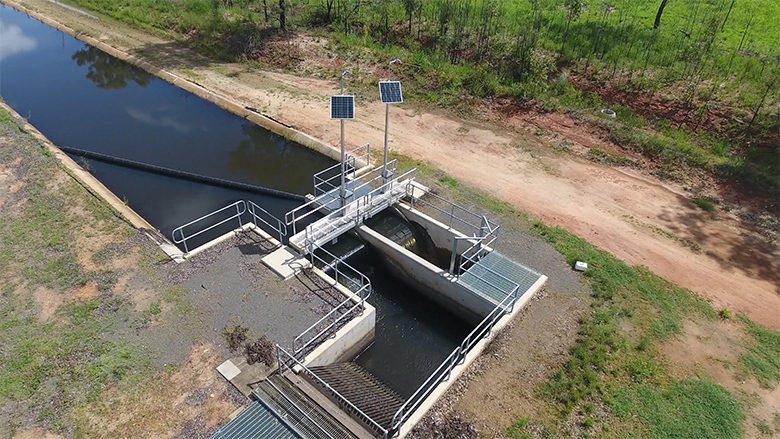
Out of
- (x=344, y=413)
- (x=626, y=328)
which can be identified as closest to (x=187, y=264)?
(x=344, y=413)

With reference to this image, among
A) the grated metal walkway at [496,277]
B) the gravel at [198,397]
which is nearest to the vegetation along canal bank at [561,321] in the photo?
the gravel at [198,397]

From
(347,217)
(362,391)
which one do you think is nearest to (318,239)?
(347,217)

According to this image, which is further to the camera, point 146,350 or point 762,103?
point 762,103

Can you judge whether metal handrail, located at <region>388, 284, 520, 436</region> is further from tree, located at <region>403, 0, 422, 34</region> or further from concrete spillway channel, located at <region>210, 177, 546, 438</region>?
tree, located at <region>403, 0, 422, 34</region>

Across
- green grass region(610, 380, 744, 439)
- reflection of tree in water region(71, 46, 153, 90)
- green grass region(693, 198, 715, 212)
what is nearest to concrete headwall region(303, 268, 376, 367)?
green grass region(610, 380, 744, 439)

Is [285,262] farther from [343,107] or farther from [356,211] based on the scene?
[343,107]
